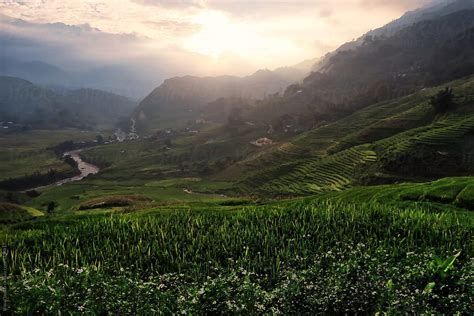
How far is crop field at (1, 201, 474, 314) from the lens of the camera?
55.2 ft

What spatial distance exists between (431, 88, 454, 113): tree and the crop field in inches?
3671

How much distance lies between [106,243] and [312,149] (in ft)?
344

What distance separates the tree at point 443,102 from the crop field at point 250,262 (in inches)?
3671

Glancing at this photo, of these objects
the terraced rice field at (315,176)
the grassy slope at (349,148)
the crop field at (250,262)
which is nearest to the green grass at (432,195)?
the crop field at (250,262)

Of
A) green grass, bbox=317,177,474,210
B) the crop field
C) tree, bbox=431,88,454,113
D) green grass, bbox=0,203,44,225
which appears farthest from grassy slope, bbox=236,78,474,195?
the crop field

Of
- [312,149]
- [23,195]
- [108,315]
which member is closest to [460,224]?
[108,315]

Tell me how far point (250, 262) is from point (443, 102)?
111337 mm

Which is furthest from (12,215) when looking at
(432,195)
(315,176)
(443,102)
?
(443,102)

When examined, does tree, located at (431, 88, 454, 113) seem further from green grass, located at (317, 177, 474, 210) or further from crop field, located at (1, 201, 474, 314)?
crop field, located at (1, 201, 474, 314)

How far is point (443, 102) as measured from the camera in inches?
4560

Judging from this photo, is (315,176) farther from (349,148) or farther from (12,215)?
(12,215)

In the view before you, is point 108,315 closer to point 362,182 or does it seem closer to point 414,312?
point 414,312

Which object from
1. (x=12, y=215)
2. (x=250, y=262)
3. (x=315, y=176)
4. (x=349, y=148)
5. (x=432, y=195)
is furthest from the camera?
(x=349, y=148)

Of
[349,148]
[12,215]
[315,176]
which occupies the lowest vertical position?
[12,215]
